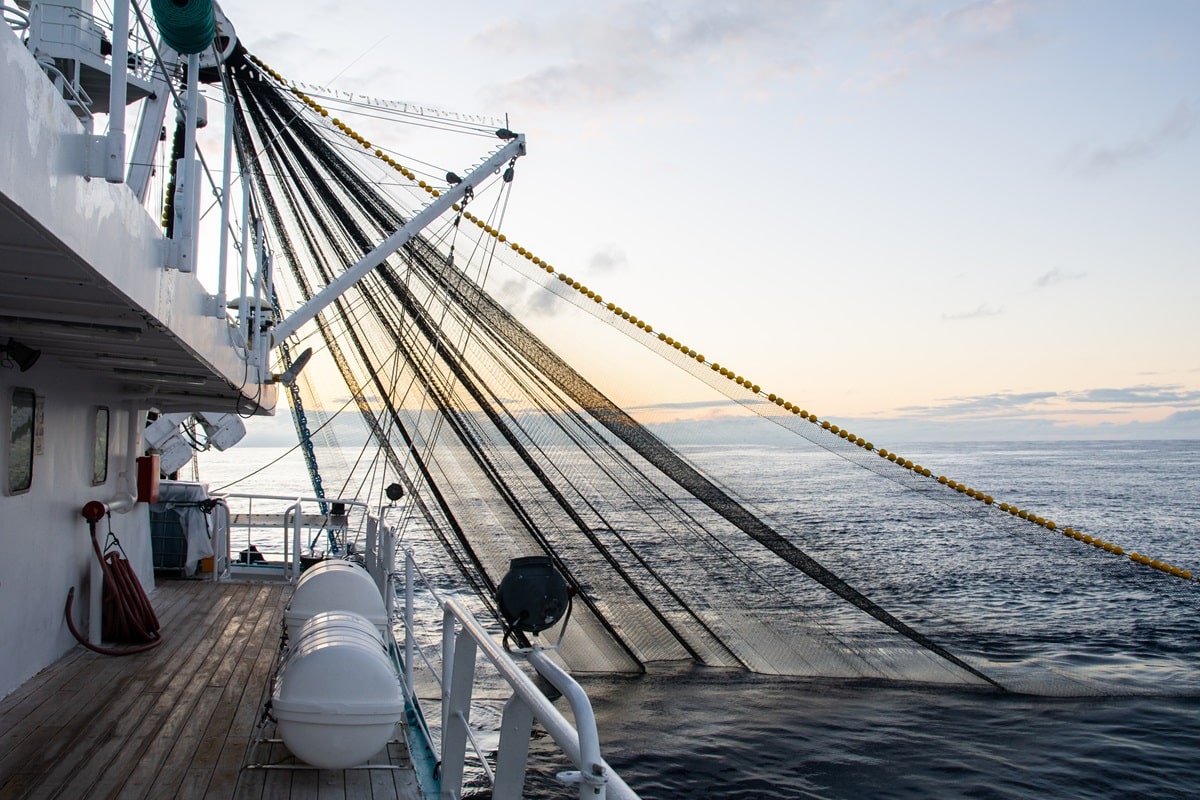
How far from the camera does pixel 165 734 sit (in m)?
6.11

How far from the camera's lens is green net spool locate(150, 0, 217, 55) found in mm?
4461

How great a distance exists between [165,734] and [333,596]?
4.80 ft

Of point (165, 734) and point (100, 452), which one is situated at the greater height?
point (100, 452)

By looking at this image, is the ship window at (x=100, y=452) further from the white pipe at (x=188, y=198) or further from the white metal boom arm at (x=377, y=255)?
the white pipe at (x=188, y=198)

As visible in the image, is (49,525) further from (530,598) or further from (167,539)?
(530,598)

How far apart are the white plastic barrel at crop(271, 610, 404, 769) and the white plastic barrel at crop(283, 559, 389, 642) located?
5.80 ft

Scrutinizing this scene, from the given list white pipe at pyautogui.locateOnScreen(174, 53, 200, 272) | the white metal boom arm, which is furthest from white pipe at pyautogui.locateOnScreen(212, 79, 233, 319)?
the white metal boom arm

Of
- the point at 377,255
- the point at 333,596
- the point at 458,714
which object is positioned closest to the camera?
the point at 458,714

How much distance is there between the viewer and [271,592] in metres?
11.7

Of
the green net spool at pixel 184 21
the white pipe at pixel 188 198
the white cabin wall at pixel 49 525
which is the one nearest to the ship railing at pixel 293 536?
the white cabin wall at pixel 49 525

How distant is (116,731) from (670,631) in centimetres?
714

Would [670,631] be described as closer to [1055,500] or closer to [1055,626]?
[1055,626]

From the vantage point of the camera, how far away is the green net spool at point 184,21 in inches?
176

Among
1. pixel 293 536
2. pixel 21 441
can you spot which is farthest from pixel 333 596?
pixel 293 536
